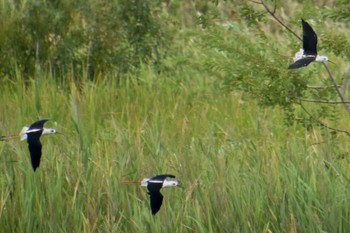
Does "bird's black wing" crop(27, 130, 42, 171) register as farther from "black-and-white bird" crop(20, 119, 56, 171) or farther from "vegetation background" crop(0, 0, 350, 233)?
A: "vegetation background" crop(0, 0, 350, 233)

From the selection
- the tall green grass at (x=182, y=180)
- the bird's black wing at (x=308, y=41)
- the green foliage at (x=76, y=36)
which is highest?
the green foliage at (x=76, y=36)

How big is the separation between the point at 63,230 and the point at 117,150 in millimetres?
906

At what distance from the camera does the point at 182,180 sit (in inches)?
192

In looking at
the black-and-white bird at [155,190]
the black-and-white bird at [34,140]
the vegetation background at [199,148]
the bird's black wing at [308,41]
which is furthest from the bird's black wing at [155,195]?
the bird's black wing at [308,41]

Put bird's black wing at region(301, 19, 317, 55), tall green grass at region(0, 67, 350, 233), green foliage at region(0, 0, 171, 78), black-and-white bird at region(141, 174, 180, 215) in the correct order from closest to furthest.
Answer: black-and-white bird at region(141, 174, 180, 215) → bird's black wing at region(301, 19, 317, 55) → tall green grass at region(0, 67, 350, 233) → green foliage at region(0, 0, 171, 78)

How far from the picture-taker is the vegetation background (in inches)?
171

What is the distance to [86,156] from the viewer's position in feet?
16.4

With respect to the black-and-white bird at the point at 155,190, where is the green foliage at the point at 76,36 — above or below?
above

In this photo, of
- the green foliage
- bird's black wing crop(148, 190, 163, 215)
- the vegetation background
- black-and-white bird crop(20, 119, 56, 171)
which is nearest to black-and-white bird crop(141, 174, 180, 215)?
bird's black wing crop(148, 190, 163, 215)

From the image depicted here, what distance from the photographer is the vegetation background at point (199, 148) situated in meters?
4.35

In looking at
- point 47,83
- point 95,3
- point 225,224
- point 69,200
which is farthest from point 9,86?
point 225,224

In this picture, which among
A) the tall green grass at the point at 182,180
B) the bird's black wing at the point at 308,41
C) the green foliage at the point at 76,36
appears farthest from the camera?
the green foliage at the point at 76,36

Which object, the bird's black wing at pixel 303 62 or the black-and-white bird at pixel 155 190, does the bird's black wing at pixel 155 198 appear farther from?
the bird's black wing at pixel 303 62

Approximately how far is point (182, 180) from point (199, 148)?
0.49 m
